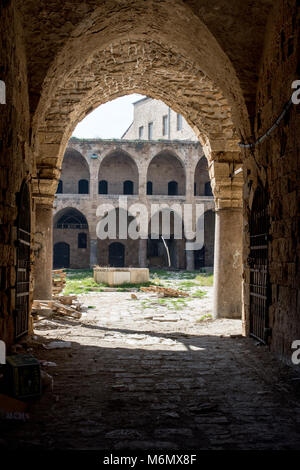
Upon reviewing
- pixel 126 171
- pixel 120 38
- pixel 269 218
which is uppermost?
pixel 126 171

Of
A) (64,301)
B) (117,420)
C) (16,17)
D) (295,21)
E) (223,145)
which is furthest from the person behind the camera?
(64,301)

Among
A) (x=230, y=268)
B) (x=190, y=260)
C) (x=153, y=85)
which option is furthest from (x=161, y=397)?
(x=190, y=260)

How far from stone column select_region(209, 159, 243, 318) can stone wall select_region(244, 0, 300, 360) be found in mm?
3151

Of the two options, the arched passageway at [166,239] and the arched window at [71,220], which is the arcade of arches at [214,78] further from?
the arched window at [71,220]

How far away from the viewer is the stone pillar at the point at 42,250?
373 inches

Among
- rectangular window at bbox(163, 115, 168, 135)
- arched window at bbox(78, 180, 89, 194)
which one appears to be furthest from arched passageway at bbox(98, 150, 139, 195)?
rectangular window at bbox(163, 115, 168, 135)

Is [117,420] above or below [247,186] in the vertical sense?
below

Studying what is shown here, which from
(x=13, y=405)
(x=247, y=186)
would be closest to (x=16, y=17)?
(x=247, y=186)

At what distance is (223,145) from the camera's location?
884 centimetres

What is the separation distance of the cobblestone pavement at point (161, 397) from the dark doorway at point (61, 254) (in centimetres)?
2335
